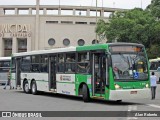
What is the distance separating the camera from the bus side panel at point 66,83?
71.7 ft

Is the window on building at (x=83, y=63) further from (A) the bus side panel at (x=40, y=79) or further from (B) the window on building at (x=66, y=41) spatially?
(B) the window on building at (x=66, y=41)

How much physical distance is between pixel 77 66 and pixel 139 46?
3.43m

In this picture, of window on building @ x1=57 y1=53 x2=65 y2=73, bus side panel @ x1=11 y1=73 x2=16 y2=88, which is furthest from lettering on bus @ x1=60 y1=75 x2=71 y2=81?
bus side panel @ x1=11 y1=73 x2=16 y2=88

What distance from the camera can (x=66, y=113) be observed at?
15.5 metres

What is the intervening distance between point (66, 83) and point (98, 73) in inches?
125

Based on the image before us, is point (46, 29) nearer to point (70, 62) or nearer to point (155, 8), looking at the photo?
point (155, 8)

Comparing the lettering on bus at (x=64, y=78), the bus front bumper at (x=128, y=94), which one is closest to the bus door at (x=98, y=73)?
the bus front bumper at (x=128, y=94)

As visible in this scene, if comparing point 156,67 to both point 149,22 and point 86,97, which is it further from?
point 86,97

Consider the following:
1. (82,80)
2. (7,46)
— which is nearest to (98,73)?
(82,80)

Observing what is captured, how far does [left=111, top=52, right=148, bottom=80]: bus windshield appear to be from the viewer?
18984 mm

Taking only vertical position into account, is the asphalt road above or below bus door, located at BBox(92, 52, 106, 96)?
below

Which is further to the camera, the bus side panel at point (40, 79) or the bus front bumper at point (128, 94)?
the bus side panel at point (40, 79)

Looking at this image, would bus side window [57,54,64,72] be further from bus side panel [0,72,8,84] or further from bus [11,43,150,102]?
bus side panel [0,72,8,84]

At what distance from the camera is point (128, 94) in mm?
18859
